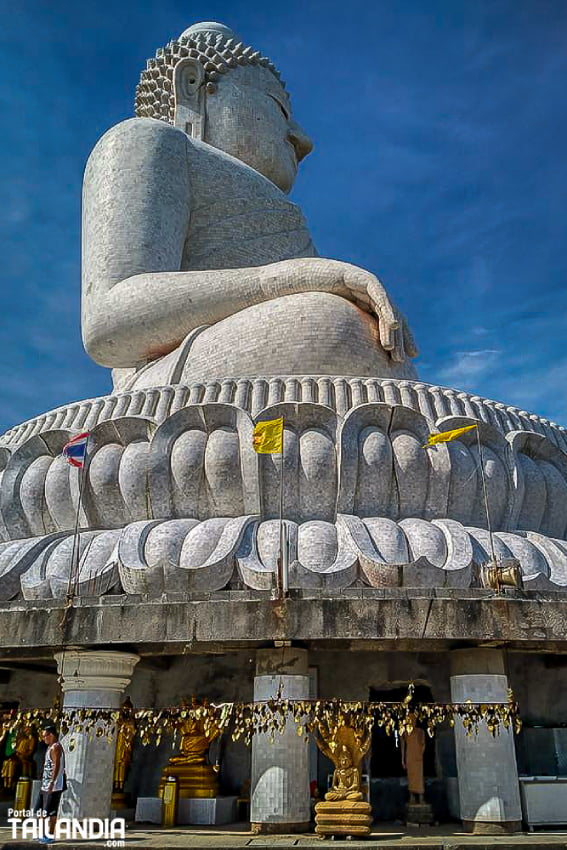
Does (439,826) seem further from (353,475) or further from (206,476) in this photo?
(206,476)

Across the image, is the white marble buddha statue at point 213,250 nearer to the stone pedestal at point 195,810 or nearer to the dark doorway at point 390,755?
the dark doorway at point 390,755

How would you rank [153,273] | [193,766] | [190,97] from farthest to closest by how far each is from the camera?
[190,97]
[153,273]
[193,766]

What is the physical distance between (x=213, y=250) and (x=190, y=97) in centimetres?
491

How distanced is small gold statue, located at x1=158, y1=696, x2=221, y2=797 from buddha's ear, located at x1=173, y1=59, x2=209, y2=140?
1452cm

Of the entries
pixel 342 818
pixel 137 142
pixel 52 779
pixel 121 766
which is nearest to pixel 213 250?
pixel 137 142

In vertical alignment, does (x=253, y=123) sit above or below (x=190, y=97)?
below

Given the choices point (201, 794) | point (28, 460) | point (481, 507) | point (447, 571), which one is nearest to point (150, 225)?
point (28, 460)

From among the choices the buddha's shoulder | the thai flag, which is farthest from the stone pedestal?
the buddha's shoulder

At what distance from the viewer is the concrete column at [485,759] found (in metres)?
7.34

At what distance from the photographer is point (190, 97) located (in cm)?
1944

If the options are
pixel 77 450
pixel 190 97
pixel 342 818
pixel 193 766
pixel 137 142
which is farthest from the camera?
pixel 190 97

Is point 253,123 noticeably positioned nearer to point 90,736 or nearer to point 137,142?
→ point 137,142

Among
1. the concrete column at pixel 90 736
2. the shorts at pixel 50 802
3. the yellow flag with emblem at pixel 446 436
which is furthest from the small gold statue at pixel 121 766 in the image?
the yellow flag with emblem at pixel 446 436

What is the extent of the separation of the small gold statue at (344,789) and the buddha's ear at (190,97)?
1543 cm
